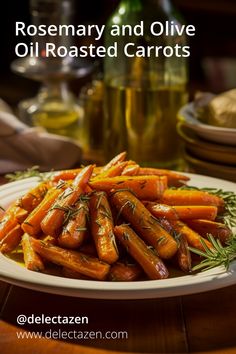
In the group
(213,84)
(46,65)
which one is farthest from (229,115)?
(213,84)

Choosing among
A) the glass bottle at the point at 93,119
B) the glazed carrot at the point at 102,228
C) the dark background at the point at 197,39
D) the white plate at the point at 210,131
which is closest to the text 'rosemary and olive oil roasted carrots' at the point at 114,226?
the glazed carrot at the point at 102,228

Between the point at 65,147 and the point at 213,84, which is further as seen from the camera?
the point at 213,84

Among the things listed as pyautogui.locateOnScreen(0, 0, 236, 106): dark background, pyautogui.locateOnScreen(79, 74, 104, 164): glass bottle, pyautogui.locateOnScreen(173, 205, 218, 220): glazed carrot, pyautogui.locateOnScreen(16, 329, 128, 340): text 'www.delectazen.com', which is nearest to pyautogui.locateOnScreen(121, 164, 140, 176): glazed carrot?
pyautogui.locateOnScreen(173, 205, 218, 220): glazed carrot

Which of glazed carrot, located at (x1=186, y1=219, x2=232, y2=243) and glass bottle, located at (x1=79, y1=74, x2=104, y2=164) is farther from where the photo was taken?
glass bottle, located at (x1=79, y1=74, x2=104, y2=164)

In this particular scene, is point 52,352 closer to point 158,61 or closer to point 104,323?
point 104,323

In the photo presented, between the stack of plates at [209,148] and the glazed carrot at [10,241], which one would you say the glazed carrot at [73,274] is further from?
the stack of plates at [209,148]

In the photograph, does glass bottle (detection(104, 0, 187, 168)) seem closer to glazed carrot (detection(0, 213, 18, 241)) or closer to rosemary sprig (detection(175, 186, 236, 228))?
rosemary sprig (detection(175, 186, 236, 228))
